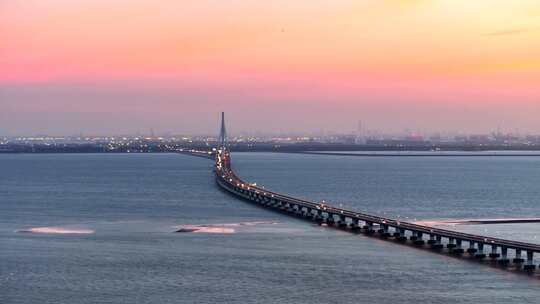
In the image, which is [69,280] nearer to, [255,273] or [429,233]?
[255,273]

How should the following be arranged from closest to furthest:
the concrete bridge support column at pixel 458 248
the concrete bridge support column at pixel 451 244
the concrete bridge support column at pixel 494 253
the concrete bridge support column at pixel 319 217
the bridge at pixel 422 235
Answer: the bridge at pixel 422 235
the concrete bridge support column at pixel 494 253
the concrete bridge support column at pixel 458 248
the concrete bridge support column at pixel 451 244
the concrete bridge support column at pixel 319 217

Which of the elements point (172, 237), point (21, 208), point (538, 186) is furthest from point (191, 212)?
point (538, 186)

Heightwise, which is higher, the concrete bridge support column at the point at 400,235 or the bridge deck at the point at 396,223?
the bridge deck at the point at 396,223

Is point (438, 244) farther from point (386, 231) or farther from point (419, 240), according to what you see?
point (386, 231)

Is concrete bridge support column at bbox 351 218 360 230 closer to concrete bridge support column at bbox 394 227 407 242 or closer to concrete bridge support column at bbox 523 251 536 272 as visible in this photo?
concrete bridge support column at bbox 394 227 407 242

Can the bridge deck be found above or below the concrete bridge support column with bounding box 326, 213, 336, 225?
above

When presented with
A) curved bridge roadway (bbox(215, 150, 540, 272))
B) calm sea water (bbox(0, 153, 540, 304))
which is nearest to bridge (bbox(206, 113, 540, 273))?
curved bridge roadway (bbox(215, 150, 540, 272))

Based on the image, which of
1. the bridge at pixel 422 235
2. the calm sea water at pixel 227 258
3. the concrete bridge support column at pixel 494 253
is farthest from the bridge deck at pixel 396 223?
the calm sea water at pixel 227 258

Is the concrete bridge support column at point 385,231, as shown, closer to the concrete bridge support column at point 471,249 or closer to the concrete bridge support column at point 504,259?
the concrete bridge support column at point 471,249
